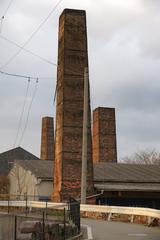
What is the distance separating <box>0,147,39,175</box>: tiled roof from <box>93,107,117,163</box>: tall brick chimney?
2926 centimetres

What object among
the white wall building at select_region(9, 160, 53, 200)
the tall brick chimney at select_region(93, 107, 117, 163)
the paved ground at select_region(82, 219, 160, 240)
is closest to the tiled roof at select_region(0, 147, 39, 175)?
the white wall building at select_region(9, 160, 53, 200)

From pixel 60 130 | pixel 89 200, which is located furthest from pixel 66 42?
pixel 89 200

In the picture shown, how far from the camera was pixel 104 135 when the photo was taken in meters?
55.9

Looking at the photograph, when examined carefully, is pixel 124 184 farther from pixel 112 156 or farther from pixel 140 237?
pixel 140 237

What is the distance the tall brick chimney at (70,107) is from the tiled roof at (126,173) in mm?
6322

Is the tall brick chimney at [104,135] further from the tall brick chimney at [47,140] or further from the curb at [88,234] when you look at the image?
the curb at [88,234]

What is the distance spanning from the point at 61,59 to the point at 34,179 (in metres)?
14.8

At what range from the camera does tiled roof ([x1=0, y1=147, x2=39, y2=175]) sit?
279ft

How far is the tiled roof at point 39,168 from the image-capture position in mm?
46319

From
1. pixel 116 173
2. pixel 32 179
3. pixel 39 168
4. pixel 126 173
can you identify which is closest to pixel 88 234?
pixel 116 173

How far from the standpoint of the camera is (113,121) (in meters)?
57.1

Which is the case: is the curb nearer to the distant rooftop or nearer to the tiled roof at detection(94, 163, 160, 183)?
the distant rooftop

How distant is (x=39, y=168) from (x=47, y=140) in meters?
17.8

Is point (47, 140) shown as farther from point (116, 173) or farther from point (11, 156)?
point (116, 173)
